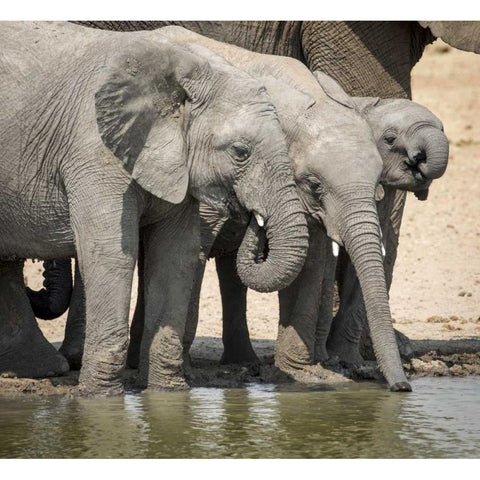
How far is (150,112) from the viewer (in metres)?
8.65

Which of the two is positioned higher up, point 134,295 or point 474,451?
point 134,295

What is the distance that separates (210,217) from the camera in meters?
9.33

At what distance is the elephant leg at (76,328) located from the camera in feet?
33.2

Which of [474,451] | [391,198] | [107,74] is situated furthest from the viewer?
[391,198]

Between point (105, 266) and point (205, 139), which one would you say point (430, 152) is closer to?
point (205, 139)

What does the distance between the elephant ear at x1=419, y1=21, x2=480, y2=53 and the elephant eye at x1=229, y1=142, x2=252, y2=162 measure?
2.23 meters

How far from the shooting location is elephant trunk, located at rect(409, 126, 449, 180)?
9.84 meters

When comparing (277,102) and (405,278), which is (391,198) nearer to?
(277,102)

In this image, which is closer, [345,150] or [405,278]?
[345,150]

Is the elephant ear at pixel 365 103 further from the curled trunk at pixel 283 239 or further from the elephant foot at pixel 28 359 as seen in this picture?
the elephant foot at pixel 28 359

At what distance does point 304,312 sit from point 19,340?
1579mm
